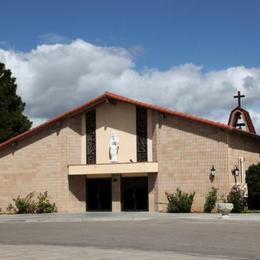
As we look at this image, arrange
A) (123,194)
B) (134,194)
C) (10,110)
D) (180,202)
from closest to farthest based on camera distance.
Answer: (180,202), (134,194), (123,194), (10,110)

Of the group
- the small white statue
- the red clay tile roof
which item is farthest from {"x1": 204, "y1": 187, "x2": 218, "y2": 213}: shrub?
the red clay tile roof

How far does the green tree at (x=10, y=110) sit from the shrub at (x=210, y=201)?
2212 centimetres

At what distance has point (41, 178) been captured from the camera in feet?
124

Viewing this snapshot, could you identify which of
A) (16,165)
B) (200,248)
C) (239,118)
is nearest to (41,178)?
(16,165)

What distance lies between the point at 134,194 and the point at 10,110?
63.1ft

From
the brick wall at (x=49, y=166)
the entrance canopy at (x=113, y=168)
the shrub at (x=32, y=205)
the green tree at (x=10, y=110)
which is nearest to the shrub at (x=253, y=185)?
the entrance canopy at (x=113, y=168)

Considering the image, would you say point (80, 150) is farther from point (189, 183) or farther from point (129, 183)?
point (189, 183)

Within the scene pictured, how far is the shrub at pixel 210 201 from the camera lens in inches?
1259

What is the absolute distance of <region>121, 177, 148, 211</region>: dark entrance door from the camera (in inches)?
1394

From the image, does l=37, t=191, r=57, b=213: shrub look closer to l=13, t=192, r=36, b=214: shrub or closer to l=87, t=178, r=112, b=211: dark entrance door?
l=13, t=192, r=36, b=214: shrub

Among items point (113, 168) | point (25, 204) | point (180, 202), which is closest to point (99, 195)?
point (113, 168)

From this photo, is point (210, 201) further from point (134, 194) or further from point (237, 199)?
point (134, 194)

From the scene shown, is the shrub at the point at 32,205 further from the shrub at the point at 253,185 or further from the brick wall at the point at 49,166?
the shrub at the point at 253,185

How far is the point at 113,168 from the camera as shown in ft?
116
